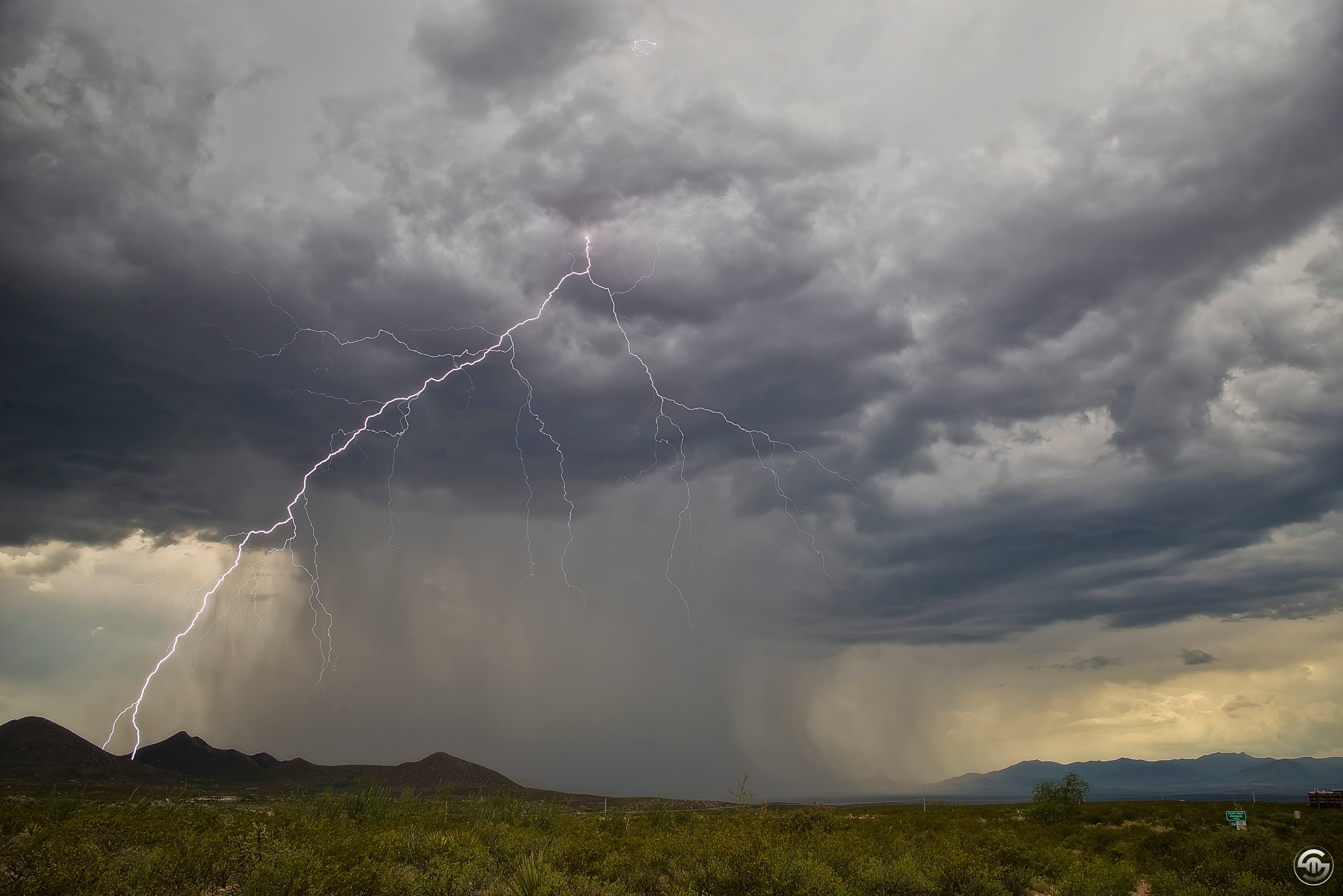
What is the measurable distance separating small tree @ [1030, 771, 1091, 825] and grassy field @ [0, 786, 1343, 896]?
1593 centimetres

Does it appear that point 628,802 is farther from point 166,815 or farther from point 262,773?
point 262,773

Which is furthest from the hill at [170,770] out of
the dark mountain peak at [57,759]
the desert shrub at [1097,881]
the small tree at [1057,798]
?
the desert shrub at [1097,881]

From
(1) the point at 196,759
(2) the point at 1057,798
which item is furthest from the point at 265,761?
(2) the point at 1057,798

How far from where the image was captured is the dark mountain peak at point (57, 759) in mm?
102250

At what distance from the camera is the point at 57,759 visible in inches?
4286

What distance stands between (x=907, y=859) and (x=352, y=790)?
72.8 feet

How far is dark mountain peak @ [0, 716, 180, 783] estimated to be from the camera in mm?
102250

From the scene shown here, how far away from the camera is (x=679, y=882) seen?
14.4 m

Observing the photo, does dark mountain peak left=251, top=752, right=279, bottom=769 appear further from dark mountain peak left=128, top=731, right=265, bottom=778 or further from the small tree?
the small tree

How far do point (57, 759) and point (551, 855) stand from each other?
143326 mm

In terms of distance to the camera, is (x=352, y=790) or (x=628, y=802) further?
(x=628, y=802)

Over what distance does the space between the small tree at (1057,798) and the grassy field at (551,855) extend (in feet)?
52.3

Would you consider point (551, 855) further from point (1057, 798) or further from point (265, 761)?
point (265, 761)

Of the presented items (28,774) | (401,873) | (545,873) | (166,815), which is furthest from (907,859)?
(28,774)
